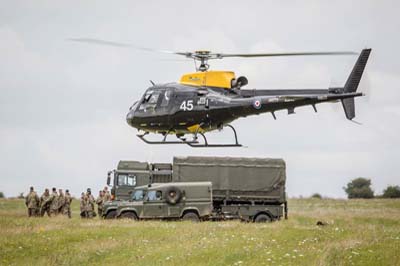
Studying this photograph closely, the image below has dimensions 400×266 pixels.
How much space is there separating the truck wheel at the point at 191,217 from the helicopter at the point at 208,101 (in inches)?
147

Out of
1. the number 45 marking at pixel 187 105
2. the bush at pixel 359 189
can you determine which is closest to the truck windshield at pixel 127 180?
the number 45 marking at pixel 187 105

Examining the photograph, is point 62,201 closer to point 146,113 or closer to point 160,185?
point 160,185

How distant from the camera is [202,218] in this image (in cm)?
3328

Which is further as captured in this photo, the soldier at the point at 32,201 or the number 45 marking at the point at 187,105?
the soldier at the point at 32,201

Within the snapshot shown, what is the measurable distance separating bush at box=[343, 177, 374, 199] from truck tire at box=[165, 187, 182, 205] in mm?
61170

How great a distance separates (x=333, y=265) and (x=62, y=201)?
2027cm

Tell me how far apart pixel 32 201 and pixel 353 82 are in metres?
17.5

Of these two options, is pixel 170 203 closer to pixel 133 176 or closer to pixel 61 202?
pixel 133 176

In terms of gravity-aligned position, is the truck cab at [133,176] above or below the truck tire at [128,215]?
above

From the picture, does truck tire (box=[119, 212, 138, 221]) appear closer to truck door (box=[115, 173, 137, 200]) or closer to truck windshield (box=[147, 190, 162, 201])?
truck windshield (box=[147, 190, 162, 201])

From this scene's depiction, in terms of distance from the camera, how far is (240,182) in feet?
115

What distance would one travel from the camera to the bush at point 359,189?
300 ft

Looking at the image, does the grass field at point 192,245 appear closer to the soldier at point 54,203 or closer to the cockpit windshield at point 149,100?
the cockpit windshield at point 149,100

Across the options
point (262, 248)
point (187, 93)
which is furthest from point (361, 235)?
point (187, 93)
